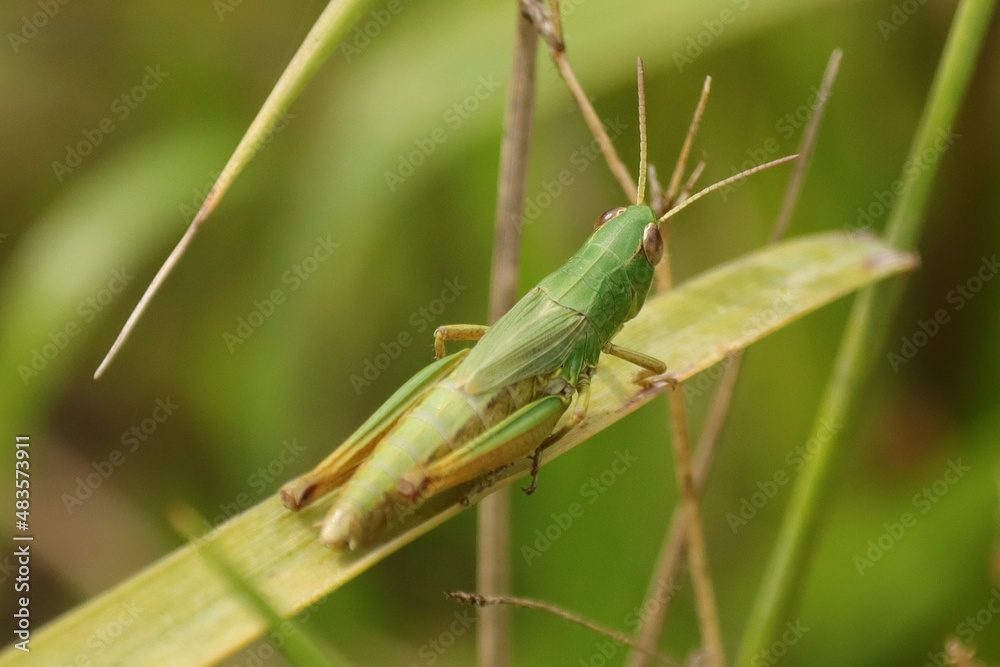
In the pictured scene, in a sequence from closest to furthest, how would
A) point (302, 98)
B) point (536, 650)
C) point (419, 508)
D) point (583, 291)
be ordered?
point (419, 508) → point (583, 291) → point (536, 650) → point (302, 98)

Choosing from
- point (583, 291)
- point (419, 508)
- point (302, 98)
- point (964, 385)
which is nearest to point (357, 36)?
point (302, 98)

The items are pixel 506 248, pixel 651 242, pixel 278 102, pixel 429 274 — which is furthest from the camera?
pixel 429 274

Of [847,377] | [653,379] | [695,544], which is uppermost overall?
[653,379]

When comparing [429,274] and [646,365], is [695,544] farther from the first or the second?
[429,274]

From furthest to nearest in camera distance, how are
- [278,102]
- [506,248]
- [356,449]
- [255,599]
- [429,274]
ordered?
[429,274], [506,248], [356,449], [278,102], [255,599]

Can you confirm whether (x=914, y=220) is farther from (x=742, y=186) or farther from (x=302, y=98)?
(x=302, y=98)

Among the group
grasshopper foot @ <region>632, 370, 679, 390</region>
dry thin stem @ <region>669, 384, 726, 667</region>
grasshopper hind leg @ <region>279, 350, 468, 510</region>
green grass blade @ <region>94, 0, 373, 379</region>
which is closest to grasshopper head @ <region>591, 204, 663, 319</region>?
grasshopper foot @ <region>632, 370, 679, 390</region>

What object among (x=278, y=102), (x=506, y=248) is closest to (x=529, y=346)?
(x=506, y=248)

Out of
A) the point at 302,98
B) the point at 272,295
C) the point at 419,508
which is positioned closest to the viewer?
the point at 419,508

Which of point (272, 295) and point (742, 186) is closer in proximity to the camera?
point (272, 295)
